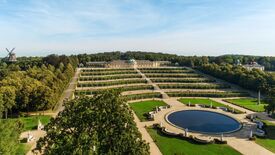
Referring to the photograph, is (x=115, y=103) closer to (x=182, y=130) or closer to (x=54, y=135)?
(x=54, y=135)

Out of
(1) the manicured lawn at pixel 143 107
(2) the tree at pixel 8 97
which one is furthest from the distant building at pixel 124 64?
(2) the tree at pixel 8 97

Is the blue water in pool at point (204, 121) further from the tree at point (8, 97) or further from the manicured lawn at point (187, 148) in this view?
the tree at point (8, 97)

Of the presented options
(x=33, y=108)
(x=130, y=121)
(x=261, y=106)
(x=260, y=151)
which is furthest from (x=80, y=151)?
(x=261, y=106)

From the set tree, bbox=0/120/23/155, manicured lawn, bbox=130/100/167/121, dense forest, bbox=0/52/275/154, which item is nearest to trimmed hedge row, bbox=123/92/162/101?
manicured lawn, bbox=130/100/167/121

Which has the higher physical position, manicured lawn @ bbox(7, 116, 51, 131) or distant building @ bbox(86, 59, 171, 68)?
distant building @ bbox(86, 59, 171, 68)

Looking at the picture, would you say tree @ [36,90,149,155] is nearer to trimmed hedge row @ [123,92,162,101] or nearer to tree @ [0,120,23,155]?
tree @ [0,120,23,155]

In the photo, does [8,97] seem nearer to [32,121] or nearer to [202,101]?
[32,121]

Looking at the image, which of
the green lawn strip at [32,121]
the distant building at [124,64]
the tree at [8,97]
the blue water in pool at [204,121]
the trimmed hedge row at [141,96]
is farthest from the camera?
the distant building at [124,64]

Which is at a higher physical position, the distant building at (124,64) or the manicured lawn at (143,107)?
the distant building at (124,64)
